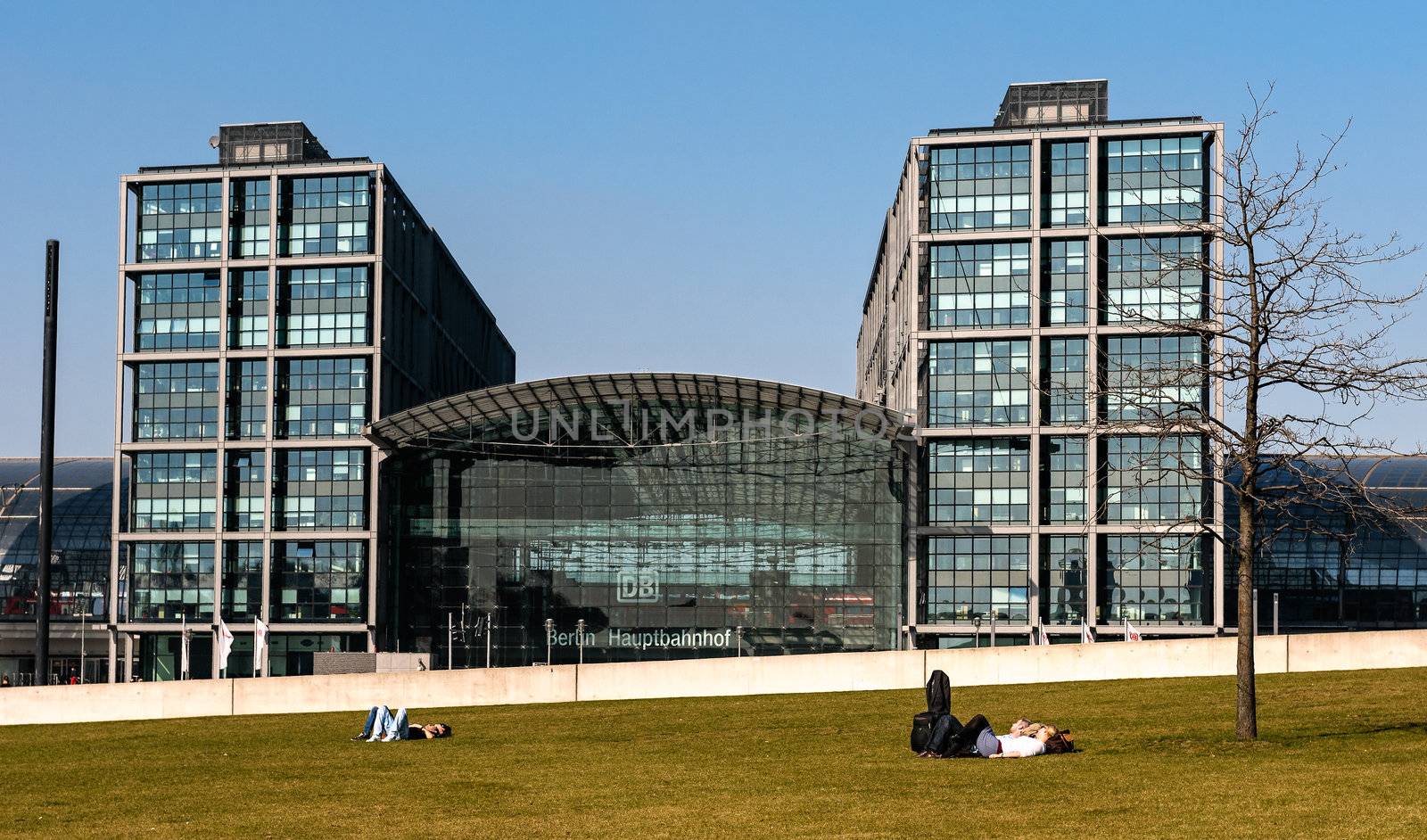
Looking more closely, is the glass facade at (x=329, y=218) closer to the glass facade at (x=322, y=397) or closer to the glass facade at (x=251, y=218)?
the glass facade at (x=251, y=218)

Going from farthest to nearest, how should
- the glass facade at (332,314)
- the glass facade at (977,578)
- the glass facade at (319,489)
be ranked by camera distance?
the glass facade at (332,314), the glass facade at (319,489), the glass facade at (977,578)

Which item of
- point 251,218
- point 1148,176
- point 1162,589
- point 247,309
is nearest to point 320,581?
point 247,309

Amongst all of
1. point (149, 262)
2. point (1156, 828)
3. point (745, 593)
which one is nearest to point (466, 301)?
point (149, 262)

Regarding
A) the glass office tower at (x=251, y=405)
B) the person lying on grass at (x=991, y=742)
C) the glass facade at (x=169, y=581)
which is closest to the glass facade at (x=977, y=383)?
the glass office tower at (x=251, y=405)

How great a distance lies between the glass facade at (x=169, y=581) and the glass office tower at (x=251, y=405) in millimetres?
67

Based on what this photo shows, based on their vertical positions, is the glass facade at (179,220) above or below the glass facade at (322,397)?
above

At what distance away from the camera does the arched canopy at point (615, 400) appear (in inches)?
3295

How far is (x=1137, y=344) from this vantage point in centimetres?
8256

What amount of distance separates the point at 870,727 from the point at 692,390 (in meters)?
56.4

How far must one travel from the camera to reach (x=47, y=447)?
1847 inches

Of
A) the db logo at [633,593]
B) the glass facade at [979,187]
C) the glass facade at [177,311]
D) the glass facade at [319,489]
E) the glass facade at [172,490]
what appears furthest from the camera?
the glass facade at [177,311]

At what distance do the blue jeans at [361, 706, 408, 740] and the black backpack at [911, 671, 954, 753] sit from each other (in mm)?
10933

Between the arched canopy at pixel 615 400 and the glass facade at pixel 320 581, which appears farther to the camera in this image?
the glass facade at pixel 320 581

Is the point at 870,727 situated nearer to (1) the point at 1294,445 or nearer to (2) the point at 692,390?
(1) the point at 1294,445
